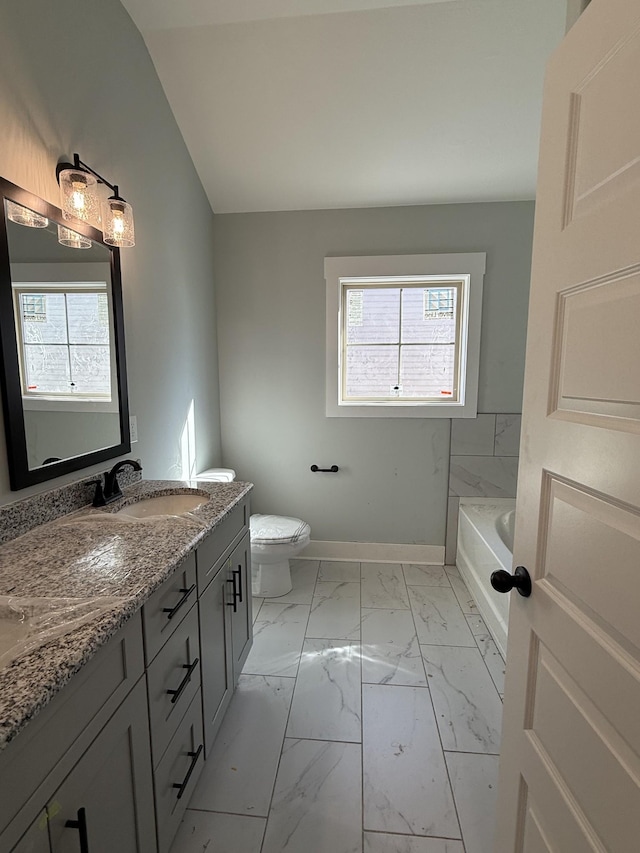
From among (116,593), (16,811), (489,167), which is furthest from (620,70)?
(489,167)

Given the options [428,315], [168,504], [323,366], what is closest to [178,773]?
[168,504]

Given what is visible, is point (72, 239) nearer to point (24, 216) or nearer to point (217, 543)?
point (24, 216)

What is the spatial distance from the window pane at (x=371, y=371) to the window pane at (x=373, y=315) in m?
0.07

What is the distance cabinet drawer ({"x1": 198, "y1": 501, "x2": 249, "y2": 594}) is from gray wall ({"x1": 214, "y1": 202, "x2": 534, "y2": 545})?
1.18 m

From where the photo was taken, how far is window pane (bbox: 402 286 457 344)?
266cm

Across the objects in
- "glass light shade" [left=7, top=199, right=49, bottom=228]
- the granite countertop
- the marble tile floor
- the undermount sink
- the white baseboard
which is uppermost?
"glass light shade" [left=7, top=199, right=49, bottom=228]

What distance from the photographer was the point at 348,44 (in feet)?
5.71

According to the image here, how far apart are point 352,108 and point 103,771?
2.68 metres

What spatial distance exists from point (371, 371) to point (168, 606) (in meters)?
2.10

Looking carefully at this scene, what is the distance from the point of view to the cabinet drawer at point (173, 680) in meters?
0.96

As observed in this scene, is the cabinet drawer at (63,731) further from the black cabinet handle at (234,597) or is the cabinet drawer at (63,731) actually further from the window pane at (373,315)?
the window pane at (373,315)

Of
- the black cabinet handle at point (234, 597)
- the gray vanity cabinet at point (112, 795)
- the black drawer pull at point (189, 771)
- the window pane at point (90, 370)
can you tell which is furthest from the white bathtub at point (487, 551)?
the window pane at point (90, 370)

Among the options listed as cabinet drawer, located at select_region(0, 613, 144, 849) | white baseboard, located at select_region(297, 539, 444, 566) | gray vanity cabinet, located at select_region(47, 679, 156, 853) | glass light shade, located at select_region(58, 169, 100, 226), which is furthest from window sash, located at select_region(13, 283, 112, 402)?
white baseboard, located at select_region(297, 539, 444, 566)

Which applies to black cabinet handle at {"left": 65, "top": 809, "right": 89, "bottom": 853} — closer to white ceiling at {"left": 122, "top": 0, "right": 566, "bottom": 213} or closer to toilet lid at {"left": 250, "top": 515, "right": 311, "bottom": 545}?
toilet lid at {"left": 250, "top": 515, "right": 311, "bottom": 545}
